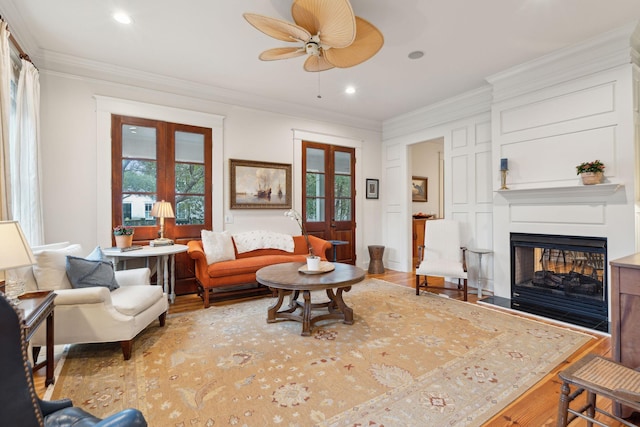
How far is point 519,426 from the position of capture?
170cm

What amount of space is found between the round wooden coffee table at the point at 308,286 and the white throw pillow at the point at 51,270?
1.58m

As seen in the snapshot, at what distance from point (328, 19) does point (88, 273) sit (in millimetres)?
2781

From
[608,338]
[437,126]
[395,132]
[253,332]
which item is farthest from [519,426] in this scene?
[395,132]

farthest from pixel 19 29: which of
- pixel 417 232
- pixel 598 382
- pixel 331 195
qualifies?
pixel 417 232

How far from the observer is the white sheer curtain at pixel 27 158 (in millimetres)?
2850

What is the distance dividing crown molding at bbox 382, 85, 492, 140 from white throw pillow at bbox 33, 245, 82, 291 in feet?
17.3

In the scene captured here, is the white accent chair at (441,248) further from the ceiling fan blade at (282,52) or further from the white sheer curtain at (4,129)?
the white sheer curtain at (4,129)

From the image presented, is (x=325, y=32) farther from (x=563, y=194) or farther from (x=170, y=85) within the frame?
(x=563, y=194)

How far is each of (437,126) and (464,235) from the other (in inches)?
74.1

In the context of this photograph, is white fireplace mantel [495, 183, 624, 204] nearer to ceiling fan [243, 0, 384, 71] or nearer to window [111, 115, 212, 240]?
ceiling fan [243, 0, 384, 71]

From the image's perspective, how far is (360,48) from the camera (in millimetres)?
2666

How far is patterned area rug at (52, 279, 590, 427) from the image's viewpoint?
1813 mm

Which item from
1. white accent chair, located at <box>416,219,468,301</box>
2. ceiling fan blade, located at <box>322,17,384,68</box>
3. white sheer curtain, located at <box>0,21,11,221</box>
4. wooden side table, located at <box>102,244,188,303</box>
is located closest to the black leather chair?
white sheer curtain, located at <box>0,21,11,221</box>

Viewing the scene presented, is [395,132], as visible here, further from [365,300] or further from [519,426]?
[519,426]
